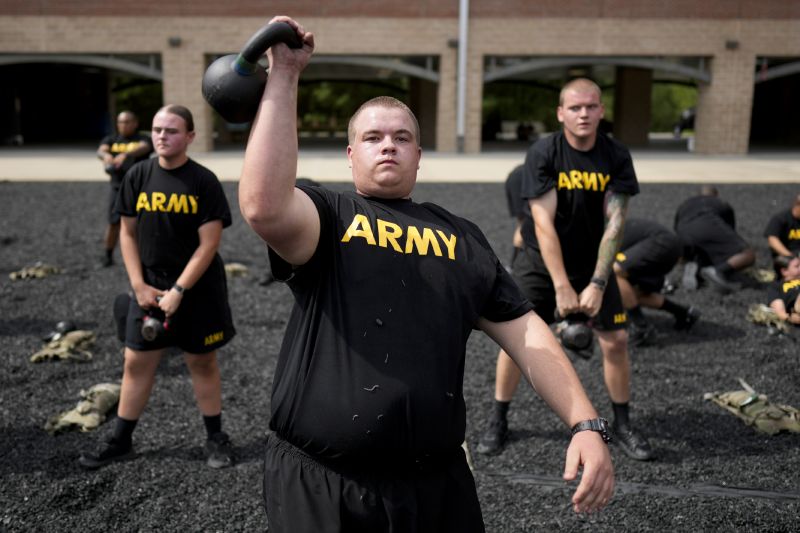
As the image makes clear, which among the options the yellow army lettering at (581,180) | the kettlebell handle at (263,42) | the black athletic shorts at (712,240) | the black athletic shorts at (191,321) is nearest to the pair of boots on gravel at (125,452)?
the black athletic shorts at (191,321)

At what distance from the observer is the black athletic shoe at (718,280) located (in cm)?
803

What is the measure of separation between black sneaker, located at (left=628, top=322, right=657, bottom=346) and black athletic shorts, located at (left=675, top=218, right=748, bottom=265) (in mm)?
2488

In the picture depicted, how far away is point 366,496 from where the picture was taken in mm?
2008

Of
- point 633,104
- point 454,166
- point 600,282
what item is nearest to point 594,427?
point 600,282

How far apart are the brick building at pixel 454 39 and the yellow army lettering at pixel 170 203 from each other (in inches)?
809

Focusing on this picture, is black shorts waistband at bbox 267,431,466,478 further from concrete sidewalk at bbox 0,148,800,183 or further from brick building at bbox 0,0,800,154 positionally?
brick building at bbox 0,0,800,154

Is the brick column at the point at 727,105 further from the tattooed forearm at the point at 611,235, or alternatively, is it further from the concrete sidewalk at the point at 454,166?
the tattooed forearm at the point at 611,235

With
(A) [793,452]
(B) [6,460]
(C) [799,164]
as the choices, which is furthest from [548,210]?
(C) [799,164]

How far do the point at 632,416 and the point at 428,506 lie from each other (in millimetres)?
3152

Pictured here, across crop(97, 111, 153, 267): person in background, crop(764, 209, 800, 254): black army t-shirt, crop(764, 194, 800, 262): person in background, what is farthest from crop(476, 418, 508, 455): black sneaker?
crop(97, 111, 153, 267): person in background

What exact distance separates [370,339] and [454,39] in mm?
23125

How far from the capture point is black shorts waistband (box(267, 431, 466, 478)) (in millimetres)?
2041

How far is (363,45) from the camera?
2388 centimetres

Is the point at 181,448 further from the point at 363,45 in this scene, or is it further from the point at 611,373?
the point at 363,45
